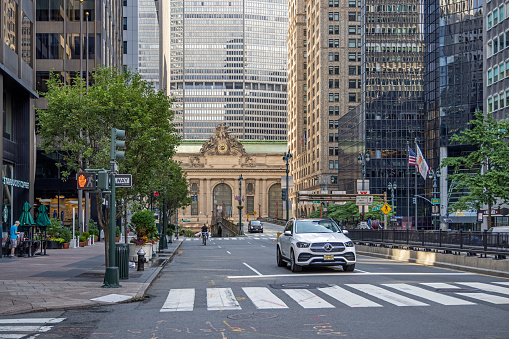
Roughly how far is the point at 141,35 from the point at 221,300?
161783mm

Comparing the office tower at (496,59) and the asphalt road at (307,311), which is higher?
the office tower at (496,59)

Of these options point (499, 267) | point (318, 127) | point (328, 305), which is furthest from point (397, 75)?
point (328, 305)

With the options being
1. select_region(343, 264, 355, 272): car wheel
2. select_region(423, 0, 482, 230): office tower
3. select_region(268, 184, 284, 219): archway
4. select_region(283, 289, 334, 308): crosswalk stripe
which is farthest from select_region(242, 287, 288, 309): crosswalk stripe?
select_region(268, 184, 284, 219): archway

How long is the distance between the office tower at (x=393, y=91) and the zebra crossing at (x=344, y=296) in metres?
79.4

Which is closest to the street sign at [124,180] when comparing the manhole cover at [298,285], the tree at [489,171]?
the manhole cover at [298,285]

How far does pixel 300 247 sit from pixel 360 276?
2.17 m

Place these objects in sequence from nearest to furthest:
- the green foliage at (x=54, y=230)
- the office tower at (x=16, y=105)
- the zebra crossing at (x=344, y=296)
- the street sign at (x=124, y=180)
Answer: the zebra crossing at (x=344, y=296), the street sign at (x=124, y=180), the office tower at (x=16, y=105), the green foliage at (x=54, y=230)

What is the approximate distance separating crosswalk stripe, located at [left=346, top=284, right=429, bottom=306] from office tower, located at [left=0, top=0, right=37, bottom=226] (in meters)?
20.4

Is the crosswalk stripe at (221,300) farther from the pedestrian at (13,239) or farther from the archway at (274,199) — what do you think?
the archway at (274,199)

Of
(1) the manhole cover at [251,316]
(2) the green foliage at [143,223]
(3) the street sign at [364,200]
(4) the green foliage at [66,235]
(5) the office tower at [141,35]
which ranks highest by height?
(5) the office tower at [141,35]

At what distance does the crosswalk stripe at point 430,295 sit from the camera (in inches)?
478

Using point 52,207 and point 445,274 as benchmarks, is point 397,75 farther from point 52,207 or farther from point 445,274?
point 445,274

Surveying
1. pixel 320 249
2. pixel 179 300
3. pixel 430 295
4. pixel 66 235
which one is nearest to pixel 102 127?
pixel 320 249

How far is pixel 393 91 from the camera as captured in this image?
315ft
